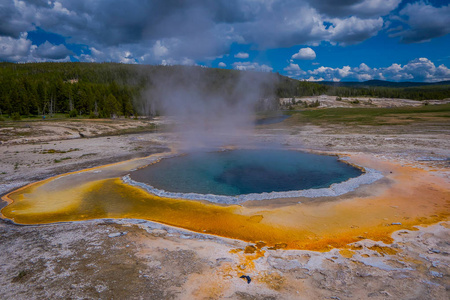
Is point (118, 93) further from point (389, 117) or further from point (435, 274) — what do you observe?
point (435, 274)

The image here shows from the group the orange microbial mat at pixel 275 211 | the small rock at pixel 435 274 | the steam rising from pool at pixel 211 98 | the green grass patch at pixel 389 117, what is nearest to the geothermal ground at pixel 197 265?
the small rock at pixel 435 274

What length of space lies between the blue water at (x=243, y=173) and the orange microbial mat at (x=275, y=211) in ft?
3.24

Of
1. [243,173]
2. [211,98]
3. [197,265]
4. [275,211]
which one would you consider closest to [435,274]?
[275,211]

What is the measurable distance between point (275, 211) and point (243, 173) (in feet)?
10.4

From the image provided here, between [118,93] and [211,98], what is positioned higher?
[118,93]

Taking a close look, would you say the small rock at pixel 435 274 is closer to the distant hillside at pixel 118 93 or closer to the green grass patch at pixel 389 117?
the distant hillside at pixel 118 93

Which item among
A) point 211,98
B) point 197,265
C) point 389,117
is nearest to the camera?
point 197,265

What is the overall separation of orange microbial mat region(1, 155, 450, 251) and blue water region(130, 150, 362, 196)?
3.24ft

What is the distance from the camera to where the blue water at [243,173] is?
6992 mm

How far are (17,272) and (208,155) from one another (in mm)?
8209

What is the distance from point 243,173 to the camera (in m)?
8.29

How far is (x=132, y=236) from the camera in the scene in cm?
419

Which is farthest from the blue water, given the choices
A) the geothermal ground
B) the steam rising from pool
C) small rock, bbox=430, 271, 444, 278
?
the steam rising from pool

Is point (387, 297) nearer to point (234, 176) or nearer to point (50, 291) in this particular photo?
point (50, 291)
